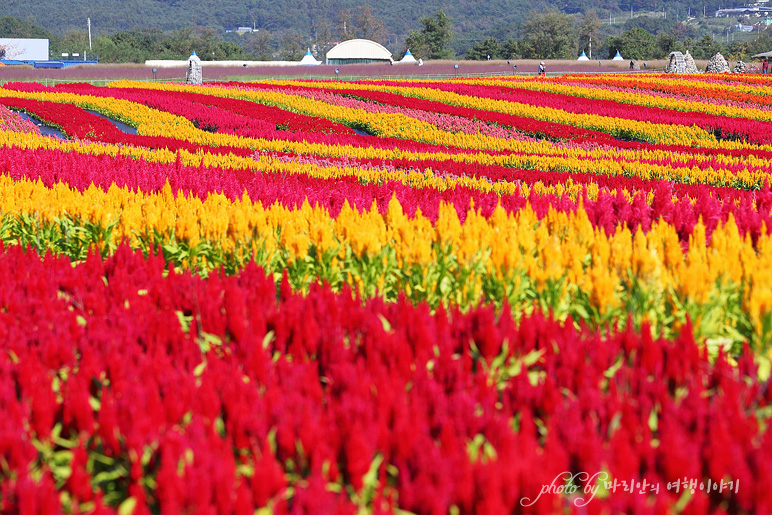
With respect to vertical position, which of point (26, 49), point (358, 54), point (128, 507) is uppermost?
point (26, 49)

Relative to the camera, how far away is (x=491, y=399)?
2908 mm

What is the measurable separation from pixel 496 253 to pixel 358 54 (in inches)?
3205

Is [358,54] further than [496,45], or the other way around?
[496,45]

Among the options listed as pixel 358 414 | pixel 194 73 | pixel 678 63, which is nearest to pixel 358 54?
pixel 678 63

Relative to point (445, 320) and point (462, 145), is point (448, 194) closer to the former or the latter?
point (445, 320)

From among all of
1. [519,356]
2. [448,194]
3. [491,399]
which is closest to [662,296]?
[519,356]

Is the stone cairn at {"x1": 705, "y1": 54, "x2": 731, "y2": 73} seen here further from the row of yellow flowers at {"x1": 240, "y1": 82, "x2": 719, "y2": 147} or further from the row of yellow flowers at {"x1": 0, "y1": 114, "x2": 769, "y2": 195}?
the row of yellow flowers at {"x1": 0, "y1": 114, "x2": 769, "y2": 195}

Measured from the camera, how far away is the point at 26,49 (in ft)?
341

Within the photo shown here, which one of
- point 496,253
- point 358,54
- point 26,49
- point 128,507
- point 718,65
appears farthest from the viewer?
point 26,49

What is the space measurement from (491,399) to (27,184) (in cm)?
660

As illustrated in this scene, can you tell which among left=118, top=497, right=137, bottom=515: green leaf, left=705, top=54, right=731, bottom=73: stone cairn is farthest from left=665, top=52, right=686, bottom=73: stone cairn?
left=118, top=497, right=137, bottom=515: green leaf

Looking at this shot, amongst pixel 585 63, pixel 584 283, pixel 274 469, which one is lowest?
pixel 274 469

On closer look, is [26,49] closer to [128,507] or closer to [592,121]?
[592,121]

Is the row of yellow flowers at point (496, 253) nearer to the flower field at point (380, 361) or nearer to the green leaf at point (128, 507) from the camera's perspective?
the flower field at point (380, 361)
